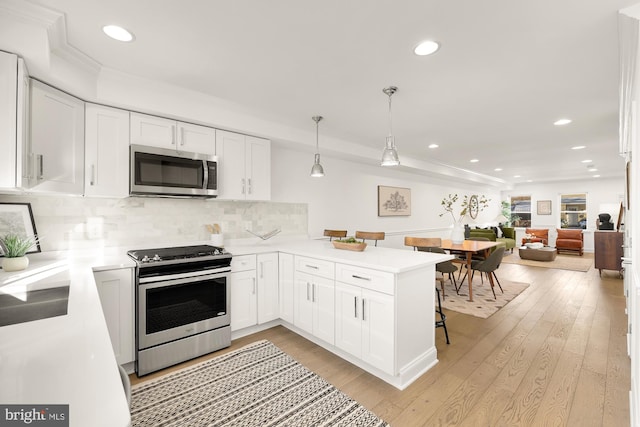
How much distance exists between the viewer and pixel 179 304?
8.45 ft

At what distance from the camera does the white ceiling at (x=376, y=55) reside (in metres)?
1.65

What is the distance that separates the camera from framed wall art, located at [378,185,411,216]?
568 cm

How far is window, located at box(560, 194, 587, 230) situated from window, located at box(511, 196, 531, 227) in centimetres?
94

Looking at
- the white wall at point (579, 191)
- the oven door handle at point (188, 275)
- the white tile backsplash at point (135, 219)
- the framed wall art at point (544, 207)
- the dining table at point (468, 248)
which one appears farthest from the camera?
the framed wall art at point (544, 207)

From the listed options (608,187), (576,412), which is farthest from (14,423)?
(608,187)

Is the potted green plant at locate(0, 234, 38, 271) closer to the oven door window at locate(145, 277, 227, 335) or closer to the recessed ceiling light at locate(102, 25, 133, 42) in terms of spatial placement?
the oven door window at locate(145, 277, 227, 335)

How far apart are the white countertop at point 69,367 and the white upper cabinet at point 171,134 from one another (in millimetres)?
1909

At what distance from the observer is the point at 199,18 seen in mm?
1734

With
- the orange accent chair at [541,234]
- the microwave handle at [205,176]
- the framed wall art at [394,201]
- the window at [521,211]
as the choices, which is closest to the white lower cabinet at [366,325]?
→ the microwave handle at [205,176]

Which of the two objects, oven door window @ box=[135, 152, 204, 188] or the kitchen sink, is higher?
oven door window @ box=[135, 152, 204, 188]

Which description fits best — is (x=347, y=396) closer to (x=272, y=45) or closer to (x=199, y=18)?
(x=272, y=45)

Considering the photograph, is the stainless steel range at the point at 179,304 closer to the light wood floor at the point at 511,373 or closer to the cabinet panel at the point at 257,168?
the light wood floor at the point at 511,373

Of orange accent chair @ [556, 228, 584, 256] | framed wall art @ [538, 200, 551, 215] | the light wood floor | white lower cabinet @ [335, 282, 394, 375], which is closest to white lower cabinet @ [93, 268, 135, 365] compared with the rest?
the light wood floor

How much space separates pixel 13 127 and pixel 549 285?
7102 millimetres
